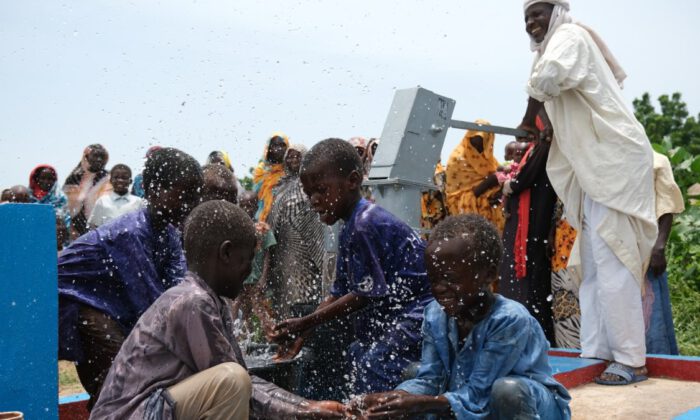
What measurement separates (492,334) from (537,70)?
256 centimetres

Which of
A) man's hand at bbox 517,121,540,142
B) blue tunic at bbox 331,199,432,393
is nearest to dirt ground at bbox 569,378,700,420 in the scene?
blue tunic at bbox 331,199,432,393

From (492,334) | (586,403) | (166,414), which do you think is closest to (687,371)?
(586,403)

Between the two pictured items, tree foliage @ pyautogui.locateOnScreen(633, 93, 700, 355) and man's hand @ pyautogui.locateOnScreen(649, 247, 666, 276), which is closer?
man's hand @ pyautogui.locateOnScreen(649, 247, 666, 276)

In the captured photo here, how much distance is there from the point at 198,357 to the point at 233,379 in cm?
16

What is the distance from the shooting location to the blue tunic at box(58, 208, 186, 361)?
3.71 meters

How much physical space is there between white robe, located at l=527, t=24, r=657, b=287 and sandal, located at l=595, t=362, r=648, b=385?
0.57 meters

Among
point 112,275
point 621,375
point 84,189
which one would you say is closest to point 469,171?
point 621,375

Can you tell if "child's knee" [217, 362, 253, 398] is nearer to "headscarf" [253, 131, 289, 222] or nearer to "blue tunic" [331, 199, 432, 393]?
"blue tunic" [331, 199, 432, 393]

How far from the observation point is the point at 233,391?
8.45 feet

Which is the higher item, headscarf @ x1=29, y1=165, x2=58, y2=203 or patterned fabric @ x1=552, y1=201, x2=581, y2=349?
headscarf @ x1=29, y1=165, x2=58, y2=203

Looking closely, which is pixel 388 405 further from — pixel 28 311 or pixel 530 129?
pixel 530 129

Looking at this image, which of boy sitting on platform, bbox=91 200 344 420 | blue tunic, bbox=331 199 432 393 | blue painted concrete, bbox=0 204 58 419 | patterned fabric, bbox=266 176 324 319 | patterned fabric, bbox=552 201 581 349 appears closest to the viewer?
boy sitting on platform, bbox=91 200 344 420

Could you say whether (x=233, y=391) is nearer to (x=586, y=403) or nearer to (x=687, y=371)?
(x=586, y=403)

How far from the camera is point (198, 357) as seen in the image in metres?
2.63
